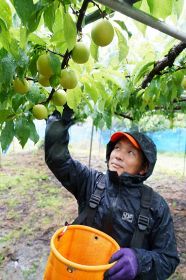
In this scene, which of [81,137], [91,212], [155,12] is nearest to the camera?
[155,12]

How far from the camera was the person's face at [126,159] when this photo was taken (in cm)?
195

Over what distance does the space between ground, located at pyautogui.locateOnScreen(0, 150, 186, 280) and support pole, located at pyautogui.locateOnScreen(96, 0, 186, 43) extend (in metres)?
3.59

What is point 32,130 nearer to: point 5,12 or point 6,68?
point 6,68

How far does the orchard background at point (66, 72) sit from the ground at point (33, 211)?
0.02 metres

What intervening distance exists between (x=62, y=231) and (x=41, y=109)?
0.63 m

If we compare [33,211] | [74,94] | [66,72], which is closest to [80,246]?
[74,94]

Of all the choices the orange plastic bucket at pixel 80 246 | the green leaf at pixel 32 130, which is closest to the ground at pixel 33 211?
the orange plastic bucket at pixel 80 246

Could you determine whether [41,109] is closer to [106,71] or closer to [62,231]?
[106,71]

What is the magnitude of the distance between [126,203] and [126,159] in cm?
25

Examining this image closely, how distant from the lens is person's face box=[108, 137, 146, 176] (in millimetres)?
1951

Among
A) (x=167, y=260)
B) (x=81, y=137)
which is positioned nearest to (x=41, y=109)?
(x=167, y=260)

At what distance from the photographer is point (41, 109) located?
1.46 metres

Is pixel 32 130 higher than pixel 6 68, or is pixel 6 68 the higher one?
pixel 6 68

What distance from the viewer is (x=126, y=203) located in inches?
73.5
